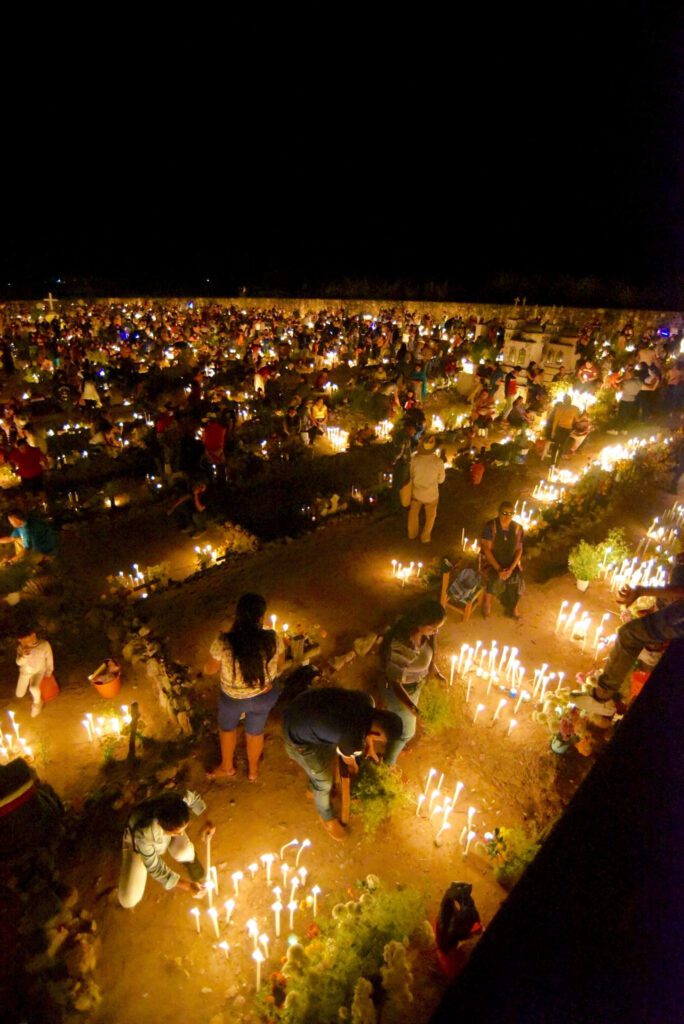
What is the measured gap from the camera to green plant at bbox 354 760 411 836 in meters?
4.71

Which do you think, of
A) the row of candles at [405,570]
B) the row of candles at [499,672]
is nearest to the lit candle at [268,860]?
the row of candles at [499,672]

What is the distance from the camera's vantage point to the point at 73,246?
78.6 meters

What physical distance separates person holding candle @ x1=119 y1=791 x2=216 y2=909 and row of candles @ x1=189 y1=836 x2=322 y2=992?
18 centimetres

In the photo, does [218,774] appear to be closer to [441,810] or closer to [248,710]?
[248,710]

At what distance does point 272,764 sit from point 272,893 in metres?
1.16

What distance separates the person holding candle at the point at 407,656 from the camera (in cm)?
463

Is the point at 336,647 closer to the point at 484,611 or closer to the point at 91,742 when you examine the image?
the point at 484,611

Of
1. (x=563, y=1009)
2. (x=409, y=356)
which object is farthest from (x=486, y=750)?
(x=409, y=356)

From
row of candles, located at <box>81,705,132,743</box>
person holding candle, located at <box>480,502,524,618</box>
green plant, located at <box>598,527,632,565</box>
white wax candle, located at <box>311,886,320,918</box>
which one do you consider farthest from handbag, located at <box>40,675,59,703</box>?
green plant, located at <box>598,527,632,565</box>

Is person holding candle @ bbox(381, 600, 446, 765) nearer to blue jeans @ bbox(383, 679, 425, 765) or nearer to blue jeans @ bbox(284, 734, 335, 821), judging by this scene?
blue jeans @ bbox(383, 679, 425, 765)

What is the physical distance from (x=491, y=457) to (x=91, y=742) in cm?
1000

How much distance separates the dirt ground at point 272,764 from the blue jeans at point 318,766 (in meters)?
0.30

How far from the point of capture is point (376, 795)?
189 inches

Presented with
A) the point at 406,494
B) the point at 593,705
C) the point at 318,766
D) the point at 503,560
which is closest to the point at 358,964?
the point at 318,766
